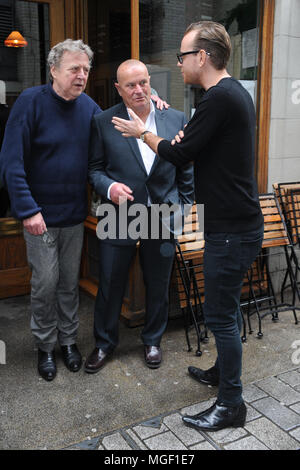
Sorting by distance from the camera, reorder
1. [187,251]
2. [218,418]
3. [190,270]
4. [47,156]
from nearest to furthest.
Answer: [218,418], [47,156], [187,251], [190,270]

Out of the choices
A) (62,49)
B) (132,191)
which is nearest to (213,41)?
(62,49)

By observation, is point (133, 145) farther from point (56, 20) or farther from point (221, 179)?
point (56, 20)

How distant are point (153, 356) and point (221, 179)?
1.58m

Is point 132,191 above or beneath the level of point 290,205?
above

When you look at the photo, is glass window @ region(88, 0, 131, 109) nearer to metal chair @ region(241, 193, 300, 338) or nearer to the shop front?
the shop front

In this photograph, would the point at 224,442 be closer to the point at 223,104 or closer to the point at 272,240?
the point at 223,104

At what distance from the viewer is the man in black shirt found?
2420mm

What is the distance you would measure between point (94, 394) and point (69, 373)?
334mm

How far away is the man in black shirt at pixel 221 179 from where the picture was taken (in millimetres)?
2420

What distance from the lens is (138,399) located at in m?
3.08

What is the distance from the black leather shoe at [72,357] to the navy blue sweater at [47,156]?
93 centimetres

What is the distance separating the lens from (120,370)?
345 cm

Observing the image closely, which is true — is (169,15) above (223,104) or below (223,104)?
above
